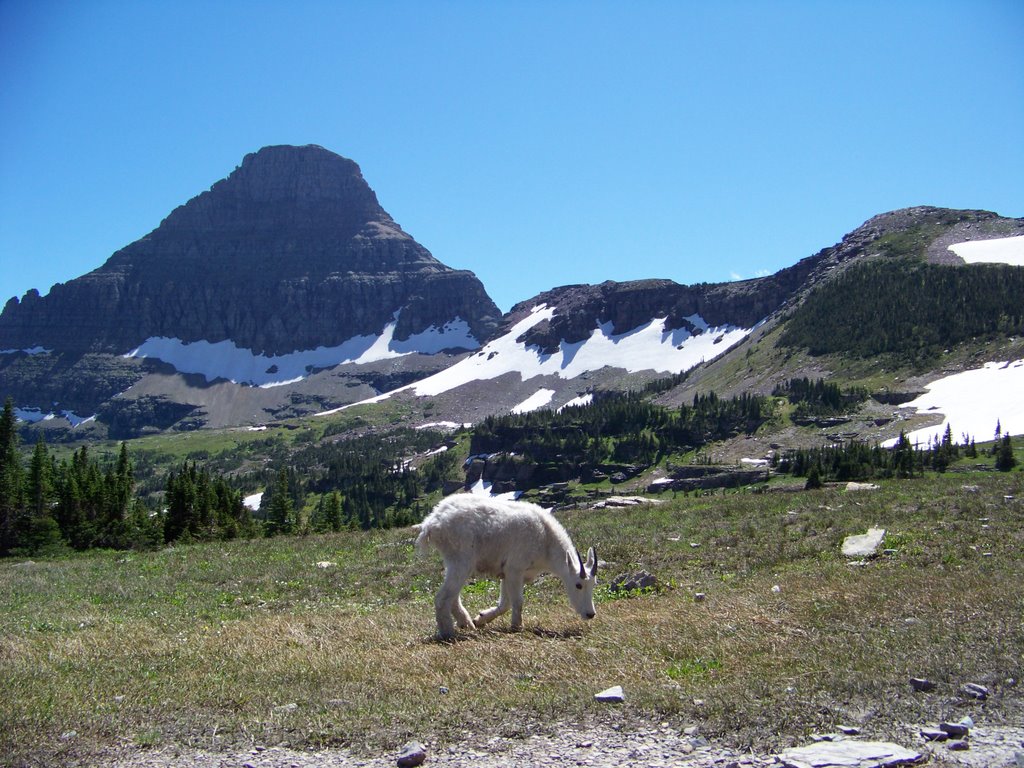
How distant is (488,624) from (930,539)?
12.2 metres

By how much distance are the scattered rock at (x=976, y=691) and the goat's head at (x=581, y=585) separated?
6719 mm

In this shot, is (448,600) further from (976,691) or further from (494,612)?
(976,691)

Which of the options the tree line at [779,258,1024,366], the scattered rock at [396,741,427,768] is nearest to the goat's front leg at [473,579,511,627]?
the scattered rock at [396,741,427,768]

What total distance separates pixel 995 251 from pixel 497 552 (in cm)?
21478

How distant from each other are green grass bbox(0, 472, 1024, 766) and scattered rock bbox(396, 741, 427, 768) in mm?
349

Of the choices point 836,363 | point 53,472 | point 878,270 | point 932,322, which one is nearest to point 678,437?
point 836,363

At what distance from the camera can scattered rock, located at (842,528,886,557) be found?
61.3 ft

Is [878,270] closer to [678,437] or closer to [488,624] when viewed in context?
[678,437]

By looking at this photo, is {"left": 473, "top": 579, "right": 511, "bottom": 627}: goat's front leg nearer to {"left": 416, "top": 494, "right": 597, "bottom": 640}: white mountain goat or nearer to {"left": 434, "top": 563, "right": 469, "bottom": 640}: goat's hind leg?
{"left": 416, "top": 494, "right": 597, "bottom": 640}: white mountain goat

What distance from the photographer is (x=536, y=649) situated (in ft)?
37.2

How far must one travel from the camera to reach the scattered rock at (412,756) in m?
7.25

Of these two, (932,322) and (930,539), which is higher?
(932,322)

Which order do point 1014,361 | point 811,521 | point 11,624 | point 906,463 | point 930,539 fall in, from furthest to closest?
1. point 1014,361
2. point 906,463
3. point 811,521
4. point 930,539
5. point 11,624

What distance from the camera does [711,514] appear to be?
29094mm
